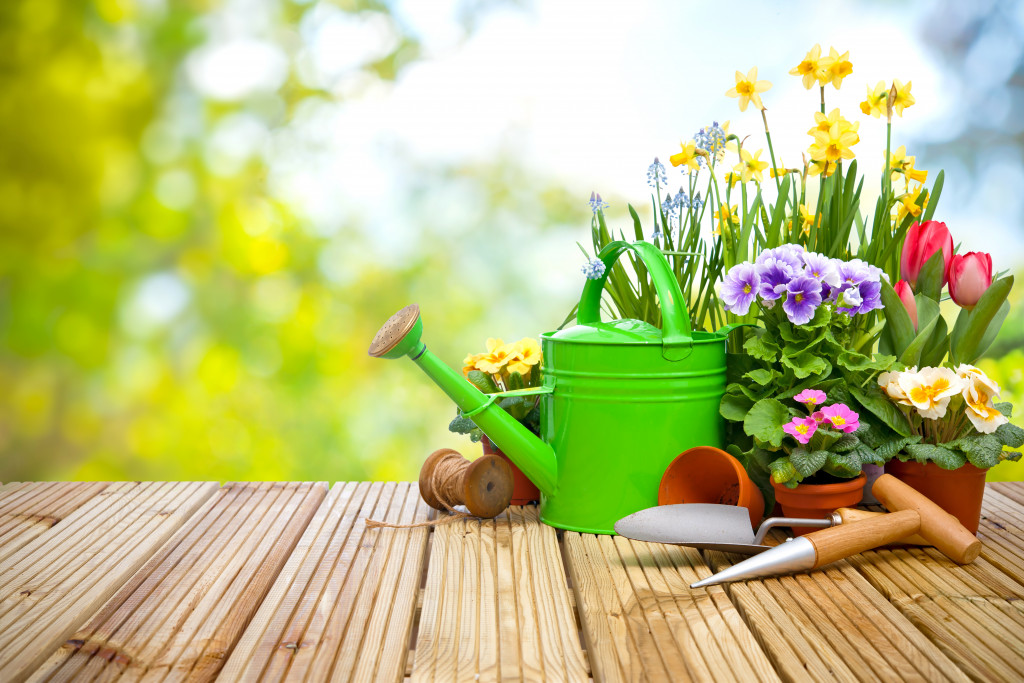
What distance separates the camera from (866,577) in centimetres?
130

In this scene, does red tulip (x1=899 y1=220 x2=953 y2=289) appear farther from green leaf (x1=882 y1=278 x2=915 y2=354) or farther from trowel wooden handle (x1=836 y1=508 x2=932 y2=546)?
trowel wooden handle (x1=836 y1=508 x2=932 y2=546)

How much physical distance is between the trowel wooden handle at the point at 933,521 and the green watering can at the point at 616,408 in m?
0.32

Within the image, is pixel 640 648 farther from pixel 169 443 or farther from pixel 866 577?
pixel 169 443

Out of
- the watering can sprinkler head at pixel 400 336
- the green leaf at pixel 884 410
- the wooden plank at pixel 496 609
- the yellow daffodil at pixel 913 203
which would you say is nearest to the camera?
the wooden plank at pixel 496 609

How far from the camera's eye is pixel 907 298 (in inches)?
62.7

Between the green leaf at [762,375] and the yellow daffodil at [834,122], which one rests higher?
Answer: the yellow daffodil at [834,122]

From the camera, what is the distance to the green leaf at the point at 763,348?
151 cm

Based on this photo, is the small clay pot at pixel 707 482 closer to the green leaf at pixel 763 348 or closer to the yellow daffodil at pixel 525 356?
the green leaf at pixel 763 348

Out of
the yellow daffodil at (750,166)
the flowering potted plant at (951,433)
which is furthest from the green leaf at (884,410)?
the yellow daffodil at (750,166)

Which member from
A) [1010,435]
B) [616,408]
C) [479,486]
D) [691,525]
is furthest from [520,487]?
[1010,435]

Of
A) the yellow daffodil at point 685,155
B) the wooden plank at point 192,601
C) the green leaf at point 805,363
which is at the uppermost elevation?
the yellow daffodil at point 685,155

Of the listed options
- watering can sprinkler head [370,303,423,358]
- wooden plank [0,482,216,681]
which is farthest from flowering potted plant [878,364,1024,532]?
wooden plank [0,482,216,681]

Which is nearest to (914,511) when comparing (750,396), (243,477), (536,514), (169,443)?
(750,396)

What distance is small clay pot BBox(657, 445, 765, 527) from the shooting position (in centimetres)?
145
